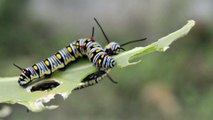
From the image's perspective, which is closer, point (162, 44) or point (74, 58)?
point (162, 44)

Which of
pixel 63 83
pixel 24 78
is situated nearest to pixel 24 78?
pixel 24 78

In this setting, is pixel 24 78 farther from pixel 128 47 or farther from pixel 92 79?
pixel 128 47

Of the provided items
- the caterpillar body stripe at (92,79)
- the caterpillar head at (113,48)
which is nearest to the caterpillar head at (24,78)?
the caterpillar body stripe at (92,79)

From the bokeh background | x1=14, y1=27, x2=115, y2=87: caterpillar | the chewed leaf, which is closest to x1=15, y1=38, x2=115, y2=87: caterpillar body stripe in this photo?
x1=14, y1=27, x2=115, y2=87: caterpillar

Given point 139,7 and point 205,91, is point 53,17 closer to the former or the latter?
point 139,7

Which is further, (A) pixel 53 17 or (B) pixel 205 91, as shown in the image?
(A) pixel 53 17

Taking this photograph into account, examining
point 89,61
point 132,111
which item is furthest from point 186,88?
point 89,61

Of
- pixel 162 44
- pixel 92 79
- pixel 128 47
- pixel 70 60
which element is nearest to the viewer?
pixel 162 44

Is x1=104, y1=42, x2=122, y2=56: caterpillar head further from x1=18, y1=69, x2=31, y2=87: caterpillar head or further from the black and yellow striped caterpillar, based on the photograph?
x1=18, y1=69, x2=31, y2=87: caterpillar head

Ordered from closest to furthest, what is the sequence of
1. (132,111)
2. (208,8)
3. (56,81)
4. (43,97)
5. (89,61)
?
(43,97)
(56,81)
(89,61)
(132,111)
(208,8)
